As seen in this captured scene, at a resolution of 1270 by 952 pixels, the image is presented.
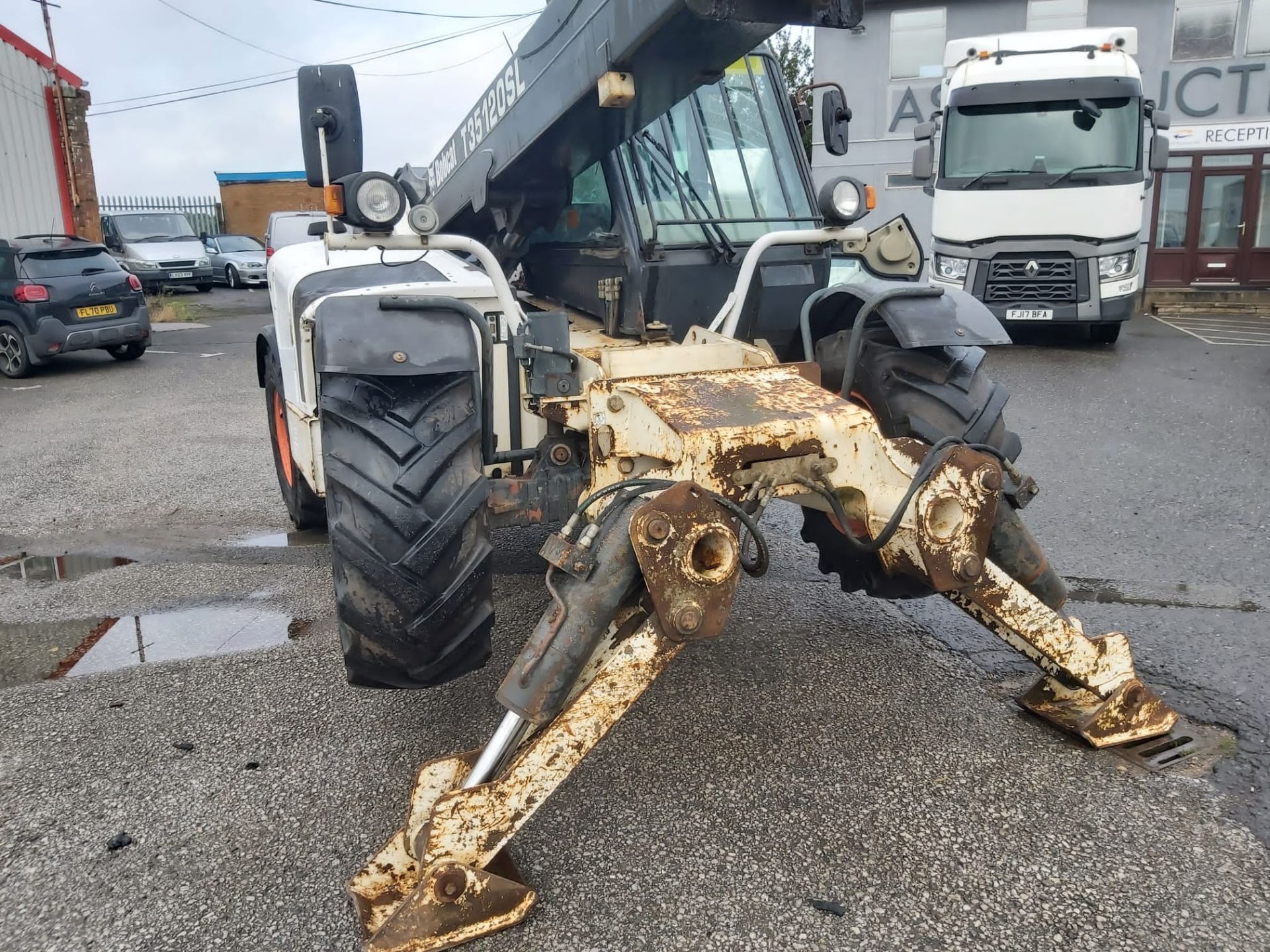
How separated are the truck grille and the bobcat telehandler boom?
334 inches

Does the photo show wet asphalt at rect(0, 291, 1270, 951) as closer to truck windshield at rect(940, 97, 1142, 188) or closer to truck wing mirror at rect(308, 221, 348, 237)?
truck wing mirror at rect(308, 221, 348, 237)

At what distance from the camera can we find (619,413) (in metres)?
2.68

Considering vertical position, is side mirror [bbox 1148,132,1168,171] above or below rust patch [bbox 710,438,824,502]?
above

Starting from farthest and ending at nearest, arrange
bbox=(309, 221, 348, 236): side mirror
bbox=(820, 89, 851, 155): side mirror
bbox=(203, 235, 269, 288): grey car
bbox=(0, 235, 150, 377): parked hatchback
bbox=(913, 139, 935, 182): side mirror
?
1. bbox=(203, 235, 269, 288): grey car
2. bbox=(913, 139, 935, 182): side mirror
3. bbox=(0, 235, 150, 377): parked hatchback
4. bbox=(309, 221, 348, 236): side mirror
5. bbox=(820, 89, 851, 155): side mirror

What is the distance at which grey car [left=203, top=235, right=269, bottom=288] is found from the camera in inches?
961

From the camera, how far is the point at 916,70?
19.4 m

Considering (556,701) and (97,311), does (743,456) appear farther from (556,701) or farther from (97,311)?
(97,311)

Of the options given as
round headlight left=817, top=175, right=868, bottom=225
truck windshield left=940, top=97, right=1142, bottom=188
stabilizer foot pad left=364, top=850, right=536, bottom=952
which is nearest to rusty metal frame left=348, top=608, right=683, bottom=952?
stabilizer foot pad left=364, top=850, right=536, bottom=952

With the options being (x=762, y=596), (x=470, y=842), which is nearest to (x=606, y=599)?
(x=470, y=842)

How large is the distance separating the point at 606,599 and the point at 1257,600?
3374 millimetres

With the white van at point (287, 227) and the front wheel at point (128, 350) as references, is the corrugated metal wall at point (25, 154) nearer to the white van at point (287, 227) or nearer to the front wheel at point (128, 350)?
the white van at point (287, 227)

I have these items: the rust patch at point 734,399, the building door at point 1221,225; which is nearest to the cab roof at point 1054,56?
the building door at point 1221,225

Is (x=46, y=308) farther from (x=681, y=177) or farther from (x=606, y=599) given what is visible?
(x=606, y=599)

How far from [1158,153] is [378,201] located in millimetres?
11655
